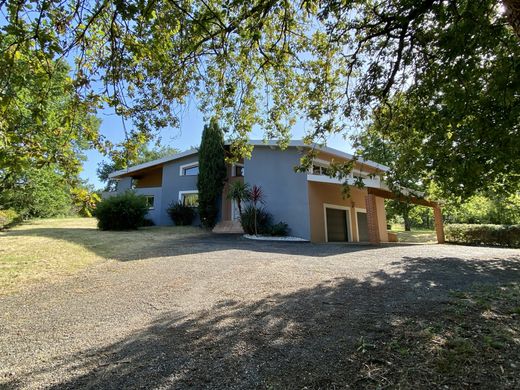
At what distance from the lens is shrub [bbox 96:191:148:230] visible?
15.6 meters

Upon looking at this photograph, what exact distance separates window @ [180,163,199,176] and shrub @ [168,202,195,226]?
241 centimetres

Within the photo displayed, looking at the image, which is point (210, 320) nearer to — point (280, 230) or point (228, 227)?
point (280, 230)

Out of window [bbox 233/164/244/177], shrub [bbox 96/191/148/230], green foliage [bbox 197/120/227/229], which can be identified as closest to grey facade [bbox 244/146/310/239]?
green foliage [bbox 197/120/227/229]

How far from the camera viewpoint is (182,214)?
18.9m

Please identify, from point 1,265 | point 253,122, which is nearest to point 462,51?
point 253,122

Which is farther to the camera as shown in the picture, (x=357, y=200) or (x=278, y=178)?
(x=357, y=200)

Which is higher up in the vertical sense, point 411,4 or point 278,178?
point 411,4

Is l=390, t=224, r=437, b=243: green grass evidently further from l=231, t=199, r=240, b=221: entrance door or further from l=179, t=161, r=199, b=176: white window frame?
l=179, t=161, r=199, b=176: white window frame

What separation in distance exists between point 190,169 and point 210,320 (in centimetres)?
1715

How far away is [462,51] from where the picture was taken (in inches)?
198

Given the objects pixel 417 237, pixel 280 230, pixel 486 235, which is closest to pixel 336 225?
pixel 280 230

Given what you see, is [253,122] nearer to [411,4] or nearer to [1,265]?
[411,4]

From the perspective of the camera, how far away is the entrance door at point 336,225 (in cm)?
1629

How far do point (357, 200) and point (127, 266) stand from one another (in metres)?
14.7
